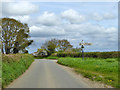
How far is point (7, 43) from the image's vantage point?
51938 millimetres

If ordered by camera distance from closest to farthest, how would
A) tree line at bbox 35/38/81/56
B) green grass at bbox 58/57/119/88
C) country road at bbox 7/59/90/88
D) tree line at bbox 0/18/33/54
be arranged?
country road at bbox 7/59/90/88 < green grass at bbox 58/57/119/88 < tree line at bbox 0/18/33/54 < tree line at bbox 35/38/81/56

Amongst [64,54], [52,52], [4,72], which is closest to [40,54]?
[52,52]

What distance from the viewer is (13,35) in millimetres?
52656

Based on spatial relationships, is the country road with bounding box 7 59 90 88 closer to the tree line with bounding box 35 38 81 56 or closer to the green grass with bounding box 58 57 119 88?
the green grass with bounding box 58 57 119 88

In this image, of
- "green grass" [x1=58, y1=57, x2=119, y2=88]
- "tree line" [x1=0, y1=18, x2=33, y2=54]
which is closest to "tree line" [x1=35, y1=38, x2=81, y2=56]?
"tree line" [x1=0, y1=18, x2=33, y2=54]

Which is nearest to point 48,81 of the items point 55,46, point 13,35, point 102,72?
point 102,72

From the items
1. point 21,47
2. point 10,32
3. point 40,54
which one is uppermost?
point 10,32

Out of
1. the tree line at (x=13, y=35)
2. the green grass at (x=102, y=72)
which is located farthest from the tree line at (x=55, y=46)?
the green grass at (x=102, y=72)

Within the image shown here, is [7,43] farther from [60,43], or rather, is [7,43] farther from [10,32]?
[60,43]

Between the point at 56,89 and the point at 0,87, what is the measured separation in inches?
118

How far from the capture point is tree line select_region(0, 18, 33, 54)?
169 ft

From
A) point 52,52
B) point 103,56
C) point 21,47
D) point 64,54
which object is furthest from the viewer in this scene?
point 52,52

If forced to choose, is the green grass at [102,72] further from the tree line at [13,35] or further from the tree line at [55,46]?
the tree line at [55,46]

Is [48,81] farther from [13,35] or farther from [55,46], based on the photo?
[55,46]
